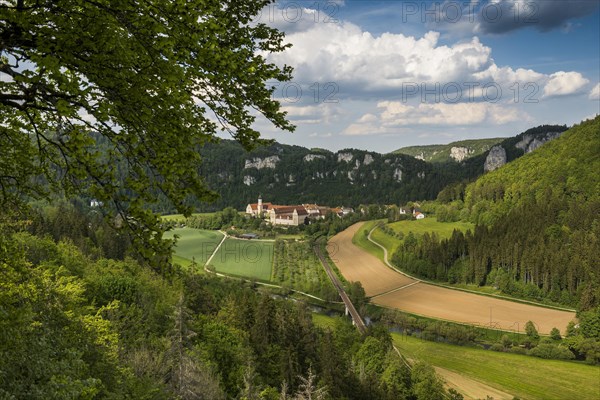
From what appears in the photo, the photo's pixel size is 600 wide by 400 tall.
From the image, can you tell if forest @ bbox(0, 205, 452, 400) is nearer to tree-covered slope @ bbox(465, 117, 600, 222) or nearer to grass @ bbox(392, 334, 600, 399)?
grass @ bbox(392, 334, 600, 399)

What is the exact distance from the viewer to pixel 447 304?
274ft

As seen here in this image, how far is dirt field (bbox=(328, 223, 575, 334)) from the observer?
7425 centimetres

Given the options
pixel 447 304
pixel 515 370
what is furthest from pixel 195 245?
pixel 515 370

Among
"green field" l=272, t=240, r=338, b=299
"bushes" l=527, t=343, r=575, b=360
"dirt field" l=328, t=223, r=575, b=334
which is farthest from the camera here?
"green field" l=272, t=240, r=338, b=299

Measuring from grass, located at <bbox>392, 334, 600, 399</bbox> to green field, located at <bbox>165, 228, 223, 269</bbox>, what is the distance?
57.0 m

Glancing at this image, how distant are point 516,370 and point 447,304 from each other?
30443mm

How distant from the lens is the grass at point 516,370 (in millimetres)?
47812

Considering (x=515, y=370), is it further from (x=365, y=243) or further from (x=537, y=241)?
(x=365, y=243)

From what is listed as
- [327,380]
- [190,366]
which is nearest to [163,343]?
[190,366]

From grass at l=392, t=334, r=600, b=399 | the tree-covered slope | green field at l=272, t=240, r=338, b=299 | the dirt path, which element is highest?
the tree-covered slope

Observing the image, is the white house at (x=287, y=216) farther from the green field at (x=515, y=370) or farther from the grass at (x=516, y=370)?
the grass at (x=516, y=370)

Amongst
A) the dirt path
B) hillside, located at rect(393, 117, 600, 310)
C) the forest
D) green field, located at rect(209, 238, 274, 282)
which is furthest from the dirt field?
the forest

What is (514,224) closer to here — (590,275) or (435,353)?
(590,275)

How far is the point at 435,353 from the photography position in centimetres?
5888
